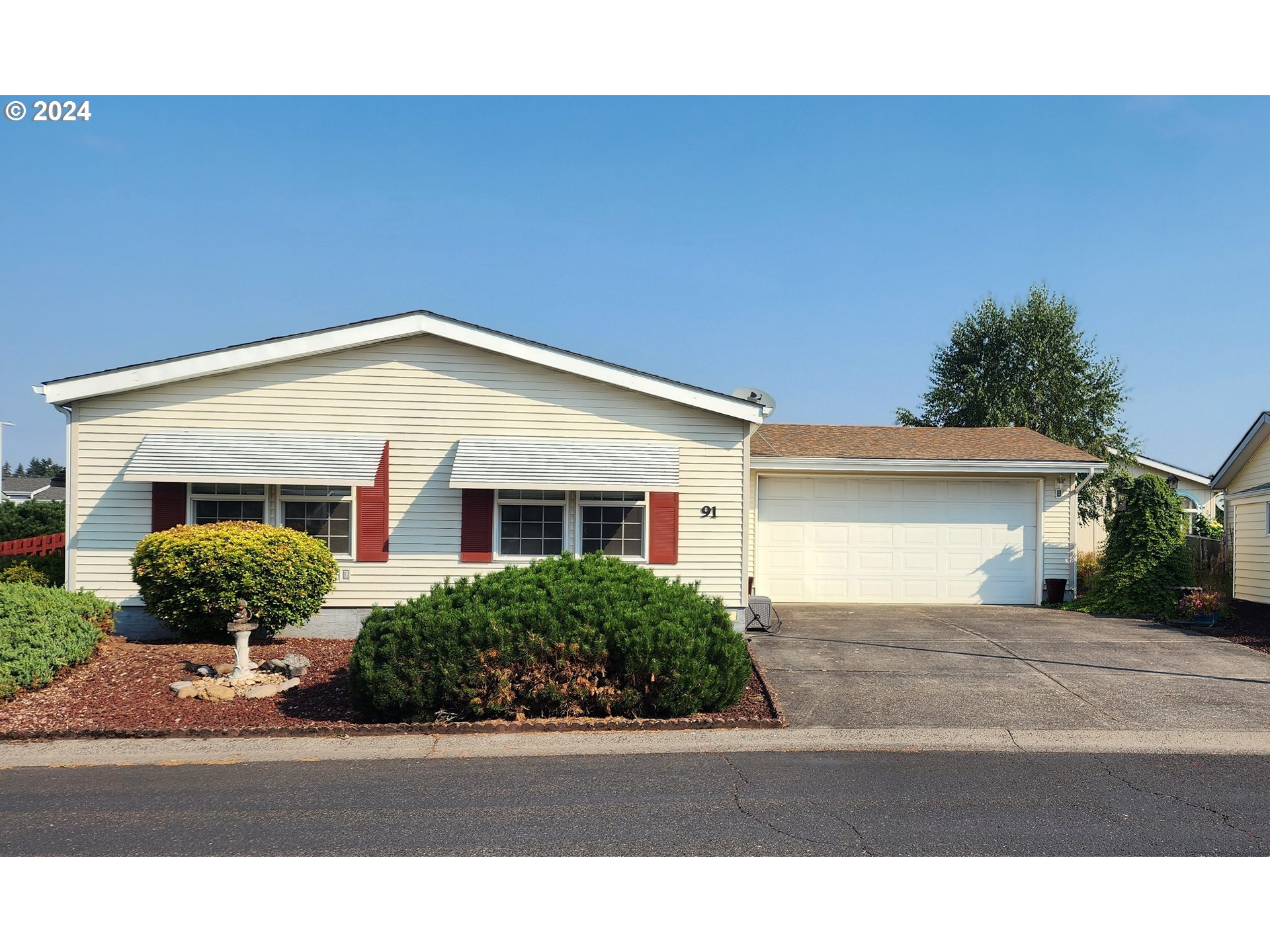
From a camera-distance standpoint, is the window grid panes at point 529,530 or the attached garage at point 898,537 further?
the attached garage at point 898,537

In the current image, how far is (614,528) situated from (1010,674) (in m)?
5.42

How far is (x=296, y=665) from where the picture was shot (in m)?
9.36

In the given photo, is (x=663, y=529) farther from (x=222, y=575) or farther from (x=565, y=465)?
(x=222, y=575)

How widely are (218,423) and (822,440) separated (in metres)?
10.6

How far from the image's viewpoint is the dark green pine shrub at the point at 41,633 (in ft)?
27.2

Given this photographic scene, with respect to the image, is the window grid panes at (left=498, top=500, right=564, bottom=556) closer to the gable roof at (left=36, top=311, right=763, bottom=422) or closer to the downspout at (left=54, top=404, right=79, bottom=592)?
the gable roof at (left=36, top=311, right=763, bottom=422)

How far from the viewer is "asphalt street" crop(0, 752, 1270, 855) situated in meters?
4.87

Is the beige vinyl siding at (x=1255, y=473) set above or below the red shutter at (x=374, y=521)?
above

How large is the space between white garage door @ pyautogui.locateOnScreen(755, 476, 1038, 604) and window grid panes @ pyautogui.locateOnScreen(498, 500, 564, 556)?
4905 mm

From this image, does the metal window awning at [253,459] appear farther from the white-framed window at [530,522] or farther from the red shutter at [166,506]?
the white-framed window at [530,522]

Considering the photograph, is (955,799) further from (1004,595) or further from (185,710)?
(1004,595)

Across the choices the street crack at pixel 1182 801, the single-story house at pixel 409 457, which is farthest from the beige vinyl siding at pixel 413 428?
the street crack at pixel 1182 801

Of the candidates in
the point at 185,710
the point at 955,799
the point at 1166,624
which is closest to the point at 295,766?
the point at 185,710

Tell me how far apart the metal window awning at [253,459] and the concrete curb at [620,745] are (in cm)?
432
